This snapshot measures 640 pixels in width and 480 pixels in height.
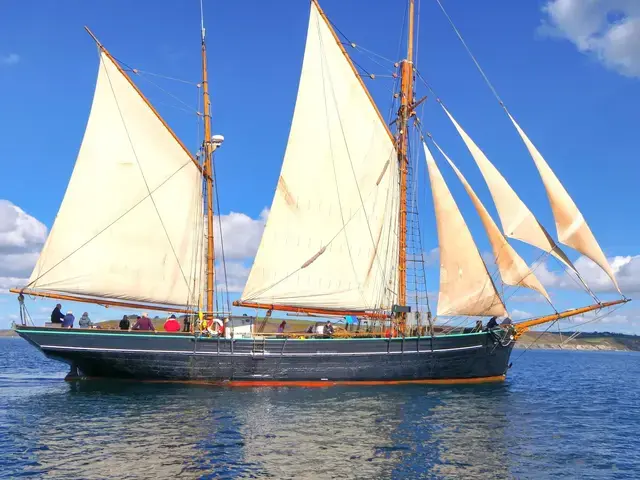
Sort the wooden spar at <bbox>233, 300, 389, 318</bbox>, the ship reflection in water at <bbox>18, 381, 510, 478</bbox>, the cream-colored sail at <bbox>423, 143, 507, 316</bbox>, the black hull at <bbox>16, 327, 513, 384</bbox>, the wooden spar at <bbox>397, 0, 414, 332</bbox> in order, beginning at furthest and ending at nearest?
the wooden spar at <bbox>397, 0, 414, 332</bbox> < the wooden spar at <bbox>233, 300, 389, 318</bbox> < the cream-colored sail at <bbox>423, 143, 507, 316</bbox> < the black hull at <bbox>16, 327, 513, 384</bbox> < the ship reflection in water at <bbox>18, 381, 510, 478</bbox>

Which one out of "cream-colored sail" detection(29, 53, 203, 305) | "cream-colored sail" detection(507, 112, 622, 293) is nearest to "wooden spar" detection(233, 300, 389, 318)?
"cream-colored sail" detection(29, 53, 203, 305)

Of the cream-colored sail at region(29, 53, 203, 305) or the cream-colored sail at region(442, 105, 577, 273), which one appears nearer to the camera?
the cream-colored sail at region(442, 105, 577, 273)

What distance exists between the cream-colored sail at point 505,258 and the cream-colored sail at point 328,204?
217 inches

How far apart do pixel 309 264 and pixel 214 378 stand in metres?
8.87

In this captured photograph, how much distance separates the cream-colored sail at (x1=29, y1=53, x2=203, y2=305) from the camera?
36.6m

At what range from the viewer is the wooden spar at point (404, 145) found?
40.2m

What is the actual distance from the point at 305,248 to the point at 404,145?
9.88 meters

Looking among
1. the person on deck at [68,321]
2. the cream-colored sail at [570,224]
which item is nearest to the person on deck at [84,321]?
the person on deck at [68,321]

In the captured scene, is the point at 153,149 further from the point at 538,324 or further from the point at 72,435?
the point at 538,324

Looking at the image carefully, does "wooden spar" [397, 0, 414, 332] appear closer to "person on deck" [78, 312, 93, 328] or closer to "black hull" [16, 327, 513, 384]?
"black hull" [16, 327, 513, 384]

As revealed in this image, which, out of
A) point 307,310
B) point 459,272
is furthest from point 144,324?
point 459,272

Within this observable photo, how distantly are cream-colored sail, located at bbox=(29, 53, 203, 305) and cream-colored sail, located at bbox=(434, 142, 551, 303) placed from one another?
1772cm

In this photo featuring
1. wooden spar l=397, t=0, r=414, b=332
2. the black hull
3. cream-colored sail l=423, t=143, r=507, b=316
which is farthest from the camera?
wooden spar l=397, t=0, r=414, b=332

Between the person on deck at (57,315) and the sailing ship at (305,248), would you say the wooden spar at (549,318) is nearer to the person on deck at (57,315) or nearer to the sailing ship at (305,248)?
the sailing ship at (305,248)
